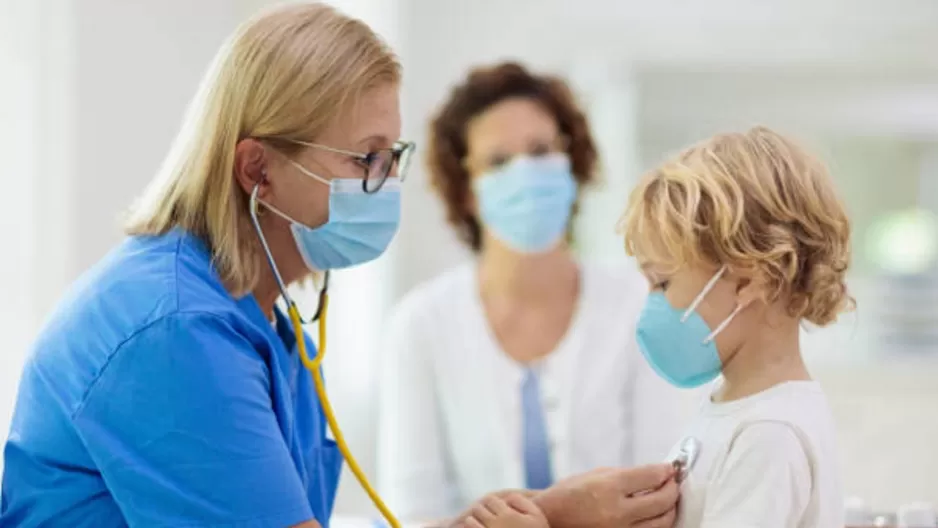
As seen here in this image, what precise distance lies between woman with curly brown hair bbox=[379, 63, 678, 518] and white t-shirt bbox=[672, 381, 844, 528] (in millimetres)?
761

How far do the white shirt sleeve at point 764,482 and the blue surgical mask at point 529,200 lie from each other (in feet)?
3.36

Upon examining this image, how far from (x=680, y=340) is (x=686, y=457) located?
0.46 feet

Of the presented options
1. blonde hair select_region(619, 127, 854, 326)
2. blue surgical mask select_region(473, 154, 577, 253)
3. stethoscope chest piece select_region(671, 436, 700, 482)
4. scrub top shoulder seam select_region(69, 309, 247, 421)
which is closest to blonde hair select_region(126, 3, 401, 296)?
scrub top shoulder seam select_region(69, 309, 247, 421)

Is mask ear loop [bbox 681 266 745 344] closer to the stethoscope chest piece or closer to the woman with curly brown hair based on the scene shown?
the stethoscope chest piece

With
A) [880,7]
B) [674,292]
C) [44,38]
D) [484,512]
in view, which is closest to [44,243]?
[44,38]

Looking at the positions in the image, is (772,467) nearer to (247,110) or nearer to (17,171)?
(247,110)

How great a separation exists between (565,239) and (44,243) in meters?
1.08

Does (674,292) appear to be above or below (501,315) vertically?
above

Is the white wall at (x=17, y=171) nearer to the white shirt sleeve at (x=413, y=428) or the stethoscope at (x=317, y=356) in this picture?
the stethoscope at (x=317, y=356)

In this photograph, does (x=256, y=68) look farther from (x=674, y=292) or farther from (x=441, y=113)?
(x=441, y=113)

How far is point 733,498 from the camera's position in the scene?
4.21 feet

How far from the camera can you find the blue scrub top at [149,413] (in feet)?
3.97

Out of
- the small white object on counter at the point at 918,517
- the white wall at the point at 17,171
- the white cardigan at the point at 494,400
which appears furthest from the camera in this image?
the white cardigan at the point at 494,400

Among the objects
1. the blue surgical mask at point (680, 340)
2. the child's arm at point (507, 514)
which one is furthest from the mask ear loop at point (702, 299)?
the child's arm at point (507, 514)
